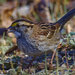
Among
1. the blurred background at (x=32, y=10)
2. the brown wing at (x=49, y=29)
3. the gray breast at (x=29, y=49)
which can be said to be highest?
the blurred background at (x=32, y=10)

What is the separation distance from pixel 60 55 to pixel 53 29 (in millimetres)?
525

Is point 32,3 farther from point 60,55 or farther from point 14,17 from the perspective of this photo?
point 60,55

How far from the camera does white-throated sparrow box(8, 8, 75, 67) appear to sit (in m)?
3.72

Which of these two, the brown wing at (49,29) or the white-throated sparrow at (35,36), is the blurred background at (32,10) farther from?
the white-throated sparrow at (35,36)

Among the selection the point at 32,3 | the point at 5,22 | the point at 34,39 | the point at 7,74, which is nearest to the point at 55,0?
the point at 32,3

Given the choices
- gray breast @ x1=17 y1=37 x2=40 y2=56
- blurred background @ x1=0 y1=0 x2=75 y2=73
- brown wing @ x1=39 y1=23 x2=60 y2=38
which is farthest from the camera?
blurred background @ x1=0 y1=0 x2=75 y2=73

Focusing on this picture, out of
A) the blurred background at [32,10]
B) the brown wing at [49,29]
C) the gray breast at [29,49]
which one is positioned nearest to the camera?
the gray breast at [29,49]

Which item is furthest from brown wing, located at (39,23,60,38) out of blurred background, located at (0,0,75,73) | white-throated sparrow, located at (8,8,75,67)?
blurred background, located at (0,0,75,73)

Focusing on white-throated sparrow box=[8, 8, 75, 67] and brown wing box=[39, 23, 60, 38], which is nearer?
white-throated sparrow box=[8, 8, 75, 67]

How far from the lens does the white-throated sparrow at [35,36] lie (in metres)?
3.72

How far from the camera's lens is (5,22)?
7.72 meters

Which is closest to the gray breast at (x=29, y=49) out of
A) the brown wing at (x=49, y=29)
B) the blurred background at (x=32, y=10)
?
the brown wing at (x=49, y=29)

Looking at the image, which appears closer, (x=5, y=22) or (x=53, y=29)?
(x=53, y=29)

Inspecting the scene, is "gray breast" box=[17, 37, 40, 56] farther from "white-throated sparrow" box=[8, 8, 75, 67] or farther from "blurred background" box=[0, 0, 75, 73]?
"blurred background" box=[0, 0, 75, 73]
